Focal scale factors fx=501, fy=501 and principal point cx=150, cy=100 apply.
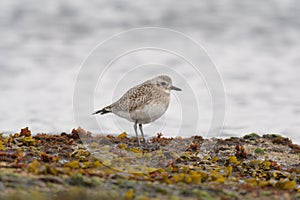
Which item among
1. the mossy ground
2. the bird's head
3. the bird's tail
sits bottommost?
the mossy ground

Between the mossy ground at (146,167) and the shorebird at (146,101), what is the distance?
825mm

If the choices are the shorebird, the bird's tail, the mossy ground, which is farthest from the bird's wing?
the mossy ground

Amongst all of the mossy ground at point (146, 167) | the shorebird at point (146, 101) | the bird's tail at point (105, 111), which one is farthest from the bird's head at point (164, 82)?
the bird's tail at point (105, 111)

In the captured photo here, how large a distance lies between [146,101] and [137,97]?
14.4 inches

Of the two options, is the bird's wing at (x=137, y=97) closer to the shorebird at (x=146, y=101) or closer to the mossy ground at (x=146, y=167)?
the shorebird at (x=146, y=101)

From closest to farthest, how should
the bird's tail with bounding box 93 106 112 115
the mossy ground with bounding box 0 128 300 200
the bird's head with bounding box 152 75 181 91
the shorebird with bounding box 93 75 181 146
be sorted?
the mossy ground with bounding box 0 128 300 200, the shorebird with bounding box 93 75 181 146, the bird's head with bounding box 152 75 181 91, the bird's tail with bounding box 93 106 112 115

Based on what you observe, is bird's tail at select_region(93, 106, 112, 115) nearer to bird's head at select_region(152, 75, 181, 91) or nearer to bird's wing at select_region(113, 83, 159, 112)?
bird's wing at select_region(113, 83, 159, 112)

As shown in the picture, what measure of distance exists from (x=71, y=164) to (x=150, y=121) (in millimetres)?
5034

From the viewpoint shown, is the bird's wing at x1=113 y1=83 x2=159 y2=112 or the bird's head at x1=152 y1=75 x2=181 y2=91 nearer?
the bird's wing at x1=113 y1=83 x2=159 y2=112

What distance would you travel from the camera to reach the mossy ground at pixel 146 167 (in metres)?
10.2

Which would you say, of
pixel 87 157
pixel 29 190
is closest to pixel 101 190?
pixel 29 190

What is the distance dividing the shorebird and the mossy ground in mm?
825

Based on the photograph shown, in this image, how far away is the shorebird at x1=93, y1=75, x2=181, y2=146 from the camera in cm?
1623

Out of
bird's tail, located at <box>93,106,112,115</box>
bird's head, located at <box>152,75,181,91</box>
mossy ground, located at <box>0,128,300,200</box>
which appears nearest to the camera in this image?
mossy ground, located at <box>0,128,300,200</box>
